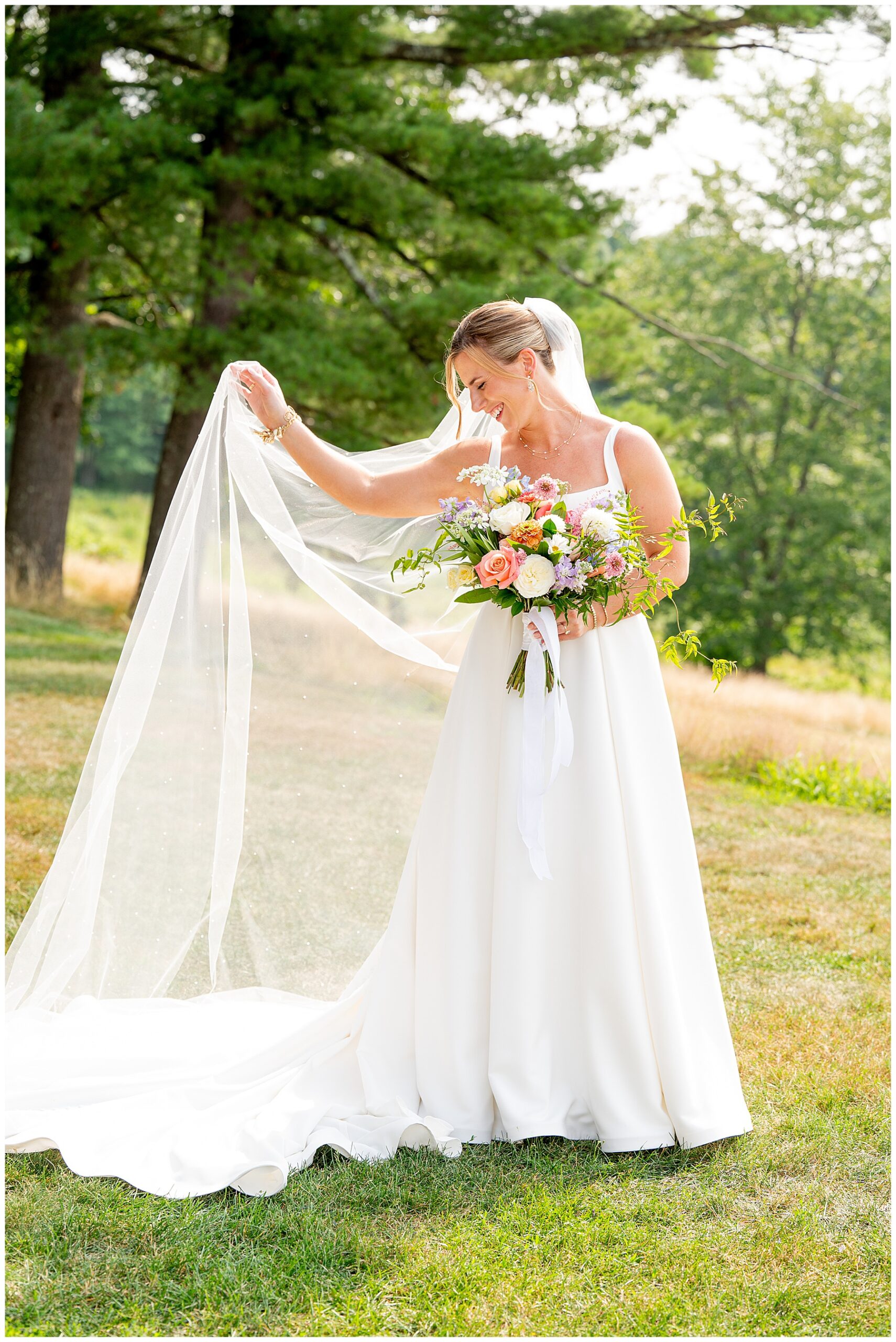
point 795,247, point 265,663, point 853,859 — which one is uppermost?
point 795,247

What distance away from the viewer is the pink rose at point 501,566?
116 inches

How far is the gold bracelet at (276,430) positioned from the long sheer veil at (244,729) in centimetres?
3

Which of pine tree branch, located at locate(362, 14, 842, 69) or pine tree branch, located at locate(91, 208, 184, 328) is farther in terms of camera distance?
pine tree branch, located at locate(91, 208, 184, 328)

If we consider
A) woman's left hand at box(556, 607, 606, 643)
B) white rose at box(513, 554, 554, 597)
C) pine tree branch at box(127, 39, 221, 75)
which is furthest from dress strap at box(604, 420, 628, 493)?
pine tree branch at box(127, 39, 221, 75)

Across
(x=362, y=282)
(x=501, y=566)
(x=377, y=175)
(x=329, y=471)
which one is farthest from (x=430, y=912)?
(x=362, y=282)

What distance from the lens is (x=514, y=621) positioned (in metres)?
3.31

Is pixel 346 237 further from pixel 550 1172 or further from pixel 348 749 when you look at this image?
pixel 550 1172

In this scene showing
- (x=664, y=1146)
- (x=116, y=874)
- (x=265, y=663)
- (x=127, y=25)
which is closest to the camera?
(x=664, y=1146)

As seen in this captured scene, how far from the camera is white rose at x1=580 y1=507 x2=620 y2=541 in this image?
9.73ft

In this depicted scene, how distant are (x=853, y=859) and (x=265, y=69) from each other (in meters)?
10.0

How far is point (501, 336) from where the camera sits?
3.27 metres

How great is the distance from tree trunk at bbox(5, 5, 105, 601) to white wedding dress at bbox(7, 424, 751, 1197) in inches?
450

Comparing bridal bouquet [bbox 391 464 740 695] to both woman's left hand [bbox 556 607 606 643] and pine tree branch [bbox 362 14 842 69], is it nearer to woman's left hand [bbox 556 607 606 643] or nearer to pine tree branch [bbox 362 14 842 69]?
woman's left hand [bbox 556 607 606 643]

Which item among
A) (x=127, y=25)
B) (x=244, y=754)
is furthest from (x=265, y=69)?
(x=244, y=754)
